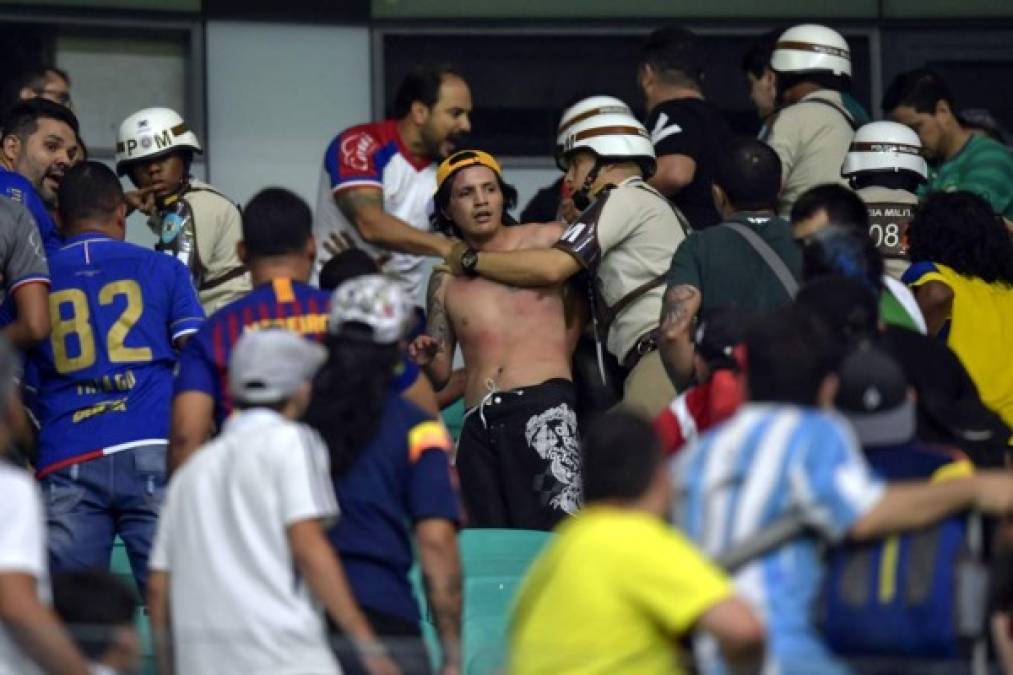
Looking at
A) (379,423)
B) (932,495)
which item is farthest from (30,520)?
(932,495)

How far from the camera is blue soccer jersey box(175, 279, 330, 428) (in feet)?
24.3

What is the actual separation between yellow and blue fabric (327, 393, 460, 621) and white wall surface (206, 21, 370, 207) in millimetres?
6304

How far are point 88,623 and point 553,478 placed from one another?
11.4 ft

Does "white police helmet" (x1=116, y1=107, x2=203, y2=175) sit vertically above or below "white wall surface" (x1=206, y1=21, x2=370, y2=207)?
below

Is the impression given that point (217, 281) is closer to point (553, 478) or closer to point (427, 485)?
point (553, 478)

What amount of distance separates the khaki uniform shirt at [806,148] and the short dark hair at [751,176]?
155cm

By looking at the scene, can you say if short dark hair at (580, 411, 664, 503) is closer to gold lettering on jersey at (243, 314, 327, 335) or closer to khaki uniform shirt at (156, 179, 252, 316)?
gold lettering on jersey at (243, 314, 327, 335)

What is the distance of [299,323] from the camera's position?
744cm

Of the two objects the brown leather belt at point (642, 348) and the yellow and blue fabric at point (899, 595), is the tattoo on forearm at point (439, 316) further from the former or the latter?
the yellow and blue fabric at point (899, 595)

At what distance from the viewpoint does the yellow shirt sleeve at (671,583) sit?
A: 548cm

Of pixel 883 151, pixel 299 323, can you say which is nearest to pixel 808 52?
pixel 883 151

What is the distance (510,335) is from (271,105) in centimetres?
379

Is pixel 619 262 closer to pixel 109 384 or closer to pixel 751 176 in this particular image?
pixel 751 176

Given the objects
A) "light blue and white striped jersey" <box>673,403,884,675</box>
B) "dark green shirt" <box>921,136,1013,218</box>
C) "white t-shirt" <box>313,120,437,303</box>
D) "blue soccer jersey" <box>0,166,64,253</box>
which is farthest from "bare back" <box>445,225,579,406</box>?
"light blue and white striped jersey" <box>673,403,884,675</box>
